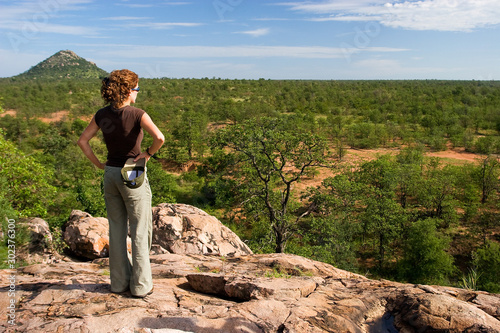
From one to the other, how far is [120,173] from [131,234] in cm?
64

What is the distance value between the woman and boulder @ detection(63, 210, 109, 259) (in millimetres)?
4733

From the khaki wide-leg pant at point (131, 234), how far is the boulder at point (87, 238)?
4740 mm

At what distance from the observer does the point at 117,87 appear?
117 inches

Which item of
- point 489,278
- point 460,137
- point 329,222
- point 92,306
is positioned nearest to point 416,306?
point 92,306

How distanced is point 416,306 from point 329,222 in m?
7.61

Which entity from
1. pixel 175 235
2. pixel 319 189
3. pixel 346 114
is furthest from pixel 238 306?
pixel 346 114

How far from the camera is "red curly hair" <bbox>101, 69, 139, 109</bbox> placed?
2973 millimetres

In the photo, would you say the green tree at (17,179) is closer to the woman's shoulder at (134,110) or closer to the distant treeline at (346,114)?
the woman's shoulder at (134,110)

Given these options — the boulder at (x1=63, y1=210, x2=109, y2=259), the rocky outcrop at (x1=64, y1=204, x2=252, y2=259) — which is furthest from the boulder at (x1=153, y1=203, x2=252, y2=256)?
the boulder at (x1=63, y1=210, x2=109, y2=259)

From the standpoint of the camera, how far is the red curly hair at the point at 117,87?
2973 millimetres

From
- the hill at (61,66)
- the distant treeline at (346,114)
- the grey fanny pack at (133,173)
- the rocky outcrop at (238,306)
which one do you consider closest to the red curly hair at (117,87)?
the grey fanny pack at (133,173)

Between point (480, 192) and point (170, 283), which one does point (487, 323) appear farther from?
point (480, 192)

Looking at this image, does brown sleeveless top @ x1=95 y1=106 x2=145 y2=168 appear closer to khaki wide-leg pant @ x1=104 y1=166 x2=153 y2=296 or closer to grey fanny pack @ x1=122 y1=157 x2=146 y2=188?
grey fanny pack @ x1=122 y1=157 x2=146 y2=188

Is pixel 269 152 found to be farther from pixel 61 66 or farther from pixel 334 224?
pixel 61 66
